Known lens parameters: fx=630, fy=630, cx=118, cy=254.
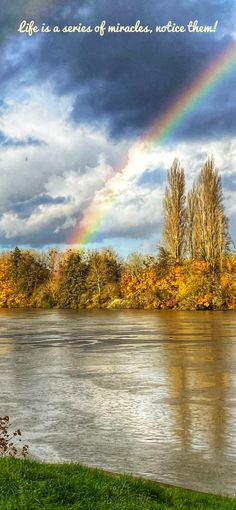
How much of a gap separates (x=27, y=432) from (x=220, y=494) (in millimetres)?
4624

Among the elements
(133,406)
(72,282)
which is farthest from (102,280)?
(133,406)

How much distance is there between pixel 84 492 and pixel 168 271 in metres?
64.4

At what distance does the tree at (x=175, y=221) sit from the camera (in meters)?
73.3

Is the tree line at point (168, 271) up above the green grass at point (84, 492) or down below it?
above

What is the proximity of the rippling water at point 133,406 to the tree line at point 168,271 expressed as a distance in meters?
39.9

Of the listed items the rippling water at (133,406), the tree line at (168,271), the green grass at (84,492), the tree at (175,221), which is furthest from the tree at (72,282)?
the green grass at (84,492)

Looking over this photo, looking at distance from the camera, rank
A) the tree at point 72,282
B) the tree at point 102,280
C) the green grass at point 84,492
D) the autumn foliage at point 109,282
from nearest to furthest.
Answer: the green grass at point 84,492
the autumn foliage at point 109,282
the tree at point 102,280
the tree at point 72,282

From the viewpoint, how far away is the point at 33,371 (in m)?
19.6

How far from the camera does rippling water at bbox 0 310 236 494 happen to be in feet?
30.9

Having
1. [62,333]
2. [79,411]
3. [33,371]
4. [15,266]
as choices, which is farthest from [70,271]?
[79,411]

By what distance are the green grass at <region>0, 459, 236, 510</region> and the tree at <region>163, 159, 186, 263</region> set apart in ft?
214

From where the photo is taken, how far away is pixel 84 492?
687 cm

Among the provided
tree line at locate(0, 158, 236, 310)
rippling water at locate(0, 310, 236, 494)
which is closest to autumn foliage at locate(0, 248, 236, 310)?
tree line at locate(0, 158, 236, 310)

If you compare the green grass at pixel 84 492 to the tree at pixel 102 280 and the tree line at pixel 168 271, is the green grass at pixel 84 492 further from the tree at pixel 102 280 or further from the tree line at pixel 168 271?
the tree at pixel 102 280
